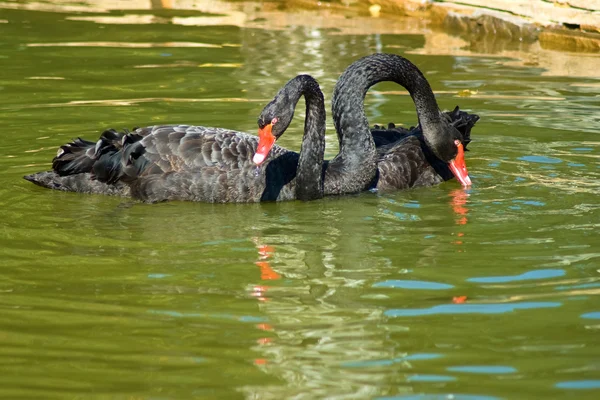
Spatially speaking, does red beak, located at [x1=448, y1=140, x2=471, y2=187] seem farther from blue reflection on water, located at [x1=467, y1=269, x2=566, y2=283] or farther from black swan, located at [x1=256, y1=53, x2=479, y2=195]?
blue reflection on water, located at [x1=467, y1=269, x2=566, y2=283]

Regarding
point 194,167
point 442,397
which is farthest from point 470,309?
→ point 194,167

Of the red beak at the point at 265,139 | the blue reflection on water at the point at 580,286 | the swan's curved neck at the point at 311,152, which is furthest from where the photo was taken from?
the swan's curved neck at the point at 311,152

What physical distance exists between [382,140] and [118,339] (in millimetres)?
4559

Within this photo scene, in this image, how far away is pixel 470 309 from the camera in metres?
5.13

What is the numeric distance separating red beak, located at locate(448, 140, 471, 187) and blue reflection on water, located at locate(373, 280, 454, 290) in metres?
2.61

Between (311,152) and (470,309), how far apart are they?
8.76ft

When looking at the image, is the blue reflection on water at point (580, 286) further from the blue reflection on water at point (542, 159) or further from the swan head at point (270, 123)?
the blue reflection on water at point (542, 159)

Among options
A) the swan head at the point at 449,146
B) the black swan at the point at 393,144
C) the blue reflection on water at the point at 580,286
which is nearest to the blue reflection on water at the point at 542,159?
the black swan at the point at 393,144

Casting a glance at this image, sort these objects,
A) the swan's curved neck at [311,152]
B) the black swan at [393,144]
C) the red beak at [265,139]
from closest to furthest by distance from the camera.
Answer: the red beak at [265,139]
the swan's curved neck at [311,152]
the black swan at [393,144]

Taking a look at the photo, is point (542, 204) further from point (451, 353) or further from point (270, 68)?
point (270, 68)

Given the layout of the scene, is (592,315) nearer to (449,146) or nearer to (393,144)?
(449,146)

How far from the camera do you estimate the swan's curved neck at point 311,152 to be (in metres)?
7.55

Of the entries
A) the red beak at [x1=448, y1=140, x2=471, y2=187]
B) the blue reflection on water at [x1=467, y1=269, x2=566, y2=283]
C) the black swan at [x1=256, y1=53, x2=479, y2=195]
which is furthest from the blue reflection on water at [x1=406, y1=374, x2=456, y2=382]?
the red beak at [x1=448, y1=140, x2=471, y2=187]

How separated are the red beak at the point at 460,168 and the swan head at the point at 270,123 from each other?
1.73m
